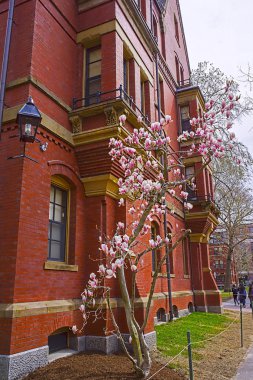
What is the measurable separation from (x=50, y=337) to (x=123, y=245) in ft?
11.4

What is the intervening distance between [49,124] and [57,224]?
2488 mm

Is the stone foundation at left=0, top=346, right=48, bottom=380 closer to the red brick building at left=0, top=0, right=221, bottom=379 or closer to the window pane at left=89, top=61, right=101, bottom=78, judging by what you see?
the red brick building at left=0, top=0, right=221, bottom=379

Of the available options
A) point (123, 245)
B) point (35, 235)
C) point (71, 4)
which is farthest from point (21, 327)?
point (71, 4)

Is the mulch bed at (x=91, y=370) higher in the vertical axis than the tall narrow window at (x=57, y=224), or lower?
lower

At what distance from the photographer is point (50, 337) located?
24.8ft

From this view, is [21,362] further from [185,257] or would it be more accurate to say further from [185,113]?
[185,113]

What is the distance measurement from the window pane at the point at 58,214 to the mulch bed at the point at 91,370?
319 centimetres

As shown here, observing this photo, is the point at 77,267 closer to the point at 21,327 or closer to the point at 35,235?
the point at 35,235

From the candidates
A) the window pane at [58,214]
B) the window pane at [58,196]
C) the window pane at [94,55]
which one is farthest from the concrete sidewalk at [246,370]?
the window pane at [94,55]

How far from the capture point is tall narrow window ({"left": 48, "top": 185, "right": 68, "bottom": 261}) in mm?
8141

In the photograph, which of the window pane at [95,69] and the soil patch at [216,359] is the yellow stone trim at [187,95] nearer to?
the window pane at [95,69]

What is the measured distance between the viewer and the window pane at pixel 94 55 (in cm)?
1026

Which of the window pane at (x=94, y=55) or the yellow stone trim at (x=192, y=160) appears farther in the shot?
the yellow stone trim at (x=192, y=160)

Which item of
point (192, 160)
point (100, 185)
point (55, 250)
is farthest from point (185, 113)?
point (55, 250)
